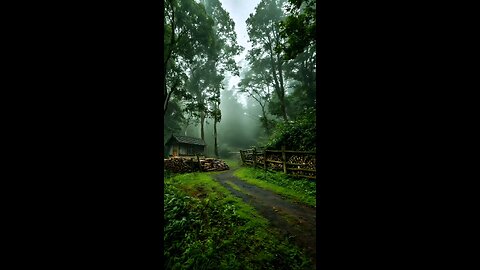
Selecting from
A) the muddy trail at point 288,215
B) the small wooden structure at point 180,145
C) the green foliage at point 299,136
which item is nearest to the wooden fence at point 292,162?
the green foliage at point 299,136

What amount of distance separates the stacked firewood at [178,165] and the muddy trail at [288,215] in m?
9.73

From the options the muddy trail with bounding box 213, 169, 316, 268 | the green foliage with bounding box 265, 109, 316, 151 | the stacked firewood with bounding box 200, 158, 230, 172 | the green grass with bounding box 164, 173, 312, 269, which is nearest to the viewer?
the green grass with bounding box 164, 173, 312, 269

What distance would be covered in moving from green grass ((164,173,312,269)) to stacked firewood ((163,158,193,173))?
10914mm

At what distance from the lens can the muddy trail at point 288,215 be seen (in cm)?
451

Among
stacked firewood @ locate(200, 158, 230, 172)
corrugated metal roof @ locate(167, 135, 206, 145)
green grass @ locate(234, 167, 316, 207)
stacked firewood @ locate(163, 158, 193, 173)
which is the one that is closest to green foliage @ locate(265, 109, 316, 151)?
green grass @ locate(234, 167, 316, 207)

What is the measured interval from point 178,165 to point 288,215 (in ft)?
44.5

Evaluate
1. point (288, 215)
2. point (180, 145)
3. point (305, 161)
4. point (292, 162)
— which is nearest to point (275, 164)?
point (292, 162)

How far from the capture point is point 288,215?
6043mm

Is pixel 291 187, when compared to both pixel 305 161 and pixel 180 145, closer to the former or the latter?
pixel 305 161

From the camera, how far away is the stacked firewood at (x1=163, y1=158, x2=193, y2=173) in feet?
57.3

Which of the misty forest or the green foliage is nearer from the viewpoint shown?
the misty forest

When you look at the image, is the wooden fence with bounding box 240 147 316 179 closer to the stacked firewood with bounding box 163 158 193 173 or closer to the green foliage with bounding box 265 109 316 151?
the green foliage with bounding box 265 109 316 151
